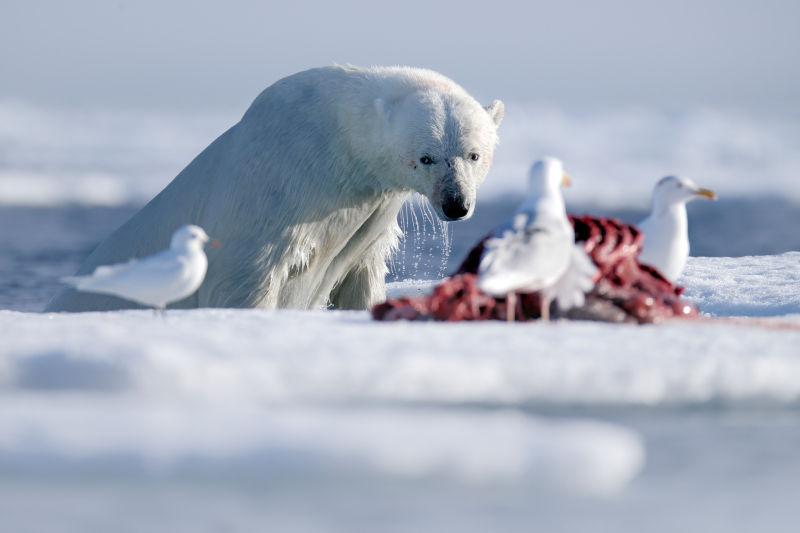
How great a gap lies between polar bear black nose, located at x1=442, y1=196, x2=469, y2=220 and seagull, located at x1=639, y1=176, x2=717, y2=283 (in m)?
1.21

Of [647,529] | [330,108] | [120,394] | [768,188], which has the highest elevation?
[768,188]

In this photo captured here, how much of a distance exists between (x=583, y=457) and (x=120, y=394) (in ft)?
4.96

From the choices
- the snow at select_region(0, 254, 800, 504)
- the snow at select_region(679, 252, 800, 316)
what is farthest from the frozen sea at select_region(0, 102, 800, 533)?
the snow at select_region(679, 252, 800, 316)

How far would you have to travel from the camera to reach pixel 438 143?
23.7ft

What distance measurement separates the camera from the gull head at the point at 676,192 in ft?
19.5

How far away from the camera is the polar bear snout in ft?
23.2

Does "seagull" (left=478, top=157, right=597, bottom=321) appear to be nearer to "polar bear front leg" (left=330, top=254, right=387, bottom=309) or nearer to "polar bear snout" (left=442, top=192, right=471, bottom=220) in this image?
"polar bear snout" (left=442, top=192, right=471, bottom=220)

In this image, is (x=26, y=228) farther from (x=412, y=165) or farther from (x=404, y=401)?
(x=404, y=401)

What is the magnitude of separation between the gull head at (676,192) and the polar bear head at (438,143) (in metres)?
1.36

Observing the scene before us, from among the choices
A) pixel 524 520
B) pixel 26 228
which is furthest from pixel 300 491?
pixel 26 228

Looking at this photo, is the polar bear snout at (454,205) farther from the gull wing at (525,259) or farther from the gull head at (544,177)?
Result: the gull wing at (525,259)

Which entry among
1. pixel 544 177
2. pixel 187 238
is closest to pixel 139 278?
pixel 187 238

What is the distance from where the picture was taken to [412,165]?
23.9ft

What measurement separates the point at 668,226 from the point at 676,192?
16cm
